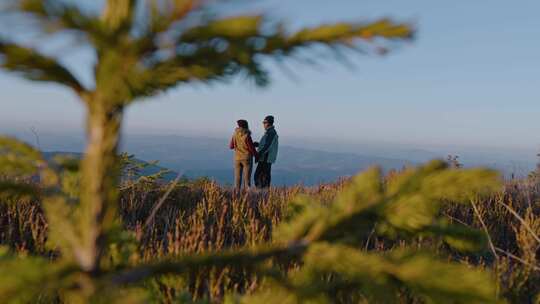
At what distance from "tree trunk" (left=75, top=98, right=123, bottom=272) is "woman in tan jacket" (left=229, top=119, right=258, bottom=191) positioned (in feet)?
33.0

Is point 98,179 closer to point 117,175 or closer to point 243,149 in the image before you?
point 117,175

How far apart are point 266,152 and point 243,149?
27.9 inches

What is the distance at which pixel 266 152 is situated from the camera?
11.5 m

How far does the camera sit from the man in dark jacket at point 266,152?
10969mm

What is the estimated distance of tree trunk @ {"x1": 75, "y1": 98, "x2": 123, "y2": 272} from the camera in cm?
76

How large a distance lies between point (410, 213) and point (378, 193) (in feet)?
0.28

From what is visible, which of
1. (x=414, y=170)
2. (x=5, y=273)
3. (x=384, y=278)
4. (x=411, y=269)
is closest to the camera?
(x=5, y=273)

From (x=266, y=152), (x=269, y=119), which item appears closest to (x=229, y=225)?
(x=269, y=119)

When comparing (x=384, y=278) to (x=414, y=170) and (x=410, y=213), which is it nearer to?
(x=410, y=213)

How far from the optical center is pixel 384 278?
891mm

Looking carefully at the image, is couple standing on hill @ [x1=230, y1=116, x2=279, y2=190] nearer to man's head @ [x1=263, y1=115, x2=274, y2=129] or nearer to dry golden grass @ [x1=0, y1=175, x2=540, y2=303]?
man's head @ [x1=263, y1=115, x2=274, y2=129]

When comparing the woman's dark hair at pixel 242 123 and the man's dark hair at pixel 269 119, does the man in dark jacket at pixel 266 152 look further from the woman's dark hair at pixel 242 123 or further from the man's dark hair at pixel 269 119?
the woman's dark hair at pixel 242 123

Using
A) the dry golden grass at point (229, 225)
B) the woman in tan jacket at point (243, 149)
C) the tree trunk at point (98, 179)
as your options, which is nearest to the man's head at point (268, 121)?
the woman in tan jacket at point (243, 149)

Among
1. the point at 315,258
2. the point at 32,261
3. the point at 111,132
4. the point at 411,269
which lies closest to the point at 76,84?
the point at 111,132
